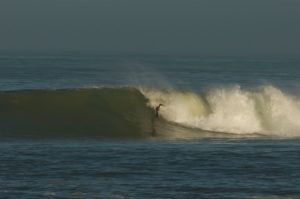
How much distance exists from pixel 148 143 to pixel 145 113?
18.7ft

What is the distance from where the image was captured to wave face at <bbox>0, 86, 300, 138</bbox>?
86.9 ft

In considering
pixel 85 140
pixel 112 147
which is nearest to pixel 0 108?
pixel 85 140

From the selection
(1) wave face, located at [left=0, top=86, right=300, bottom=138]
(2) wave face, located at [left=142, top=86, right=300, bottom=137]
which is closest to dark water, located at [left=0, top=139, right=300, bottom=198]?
(1) wave face, located at [left=0, top=86, right=300, bottom=138]

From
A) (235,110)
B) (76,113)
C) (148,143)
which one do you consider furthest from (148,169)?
(235,110)

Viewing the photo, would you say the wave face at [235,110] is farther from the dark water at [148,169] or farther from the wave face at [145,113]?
the dark water at [148,169]

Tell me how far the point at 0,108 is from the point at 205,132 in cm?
741

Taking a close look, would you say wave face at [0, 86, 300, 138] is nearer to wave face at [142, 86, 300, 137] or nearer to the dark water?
wave face at [142, 86, 300, 137]

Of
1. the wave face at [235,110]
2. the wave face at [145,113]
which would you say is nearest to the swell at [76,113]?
the wave face at [145,113]

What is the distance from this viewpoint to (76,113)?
28.8 m

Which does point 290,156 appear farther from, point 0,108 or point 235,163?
point 0,108

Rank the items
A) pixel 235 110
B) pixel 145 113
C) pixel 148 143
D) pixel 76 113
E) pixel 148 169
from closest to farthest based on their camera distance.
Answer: pixel 148 169 → pixel 148 143 → pixel 76 113 → pixel 145 113 → pixel 235 110

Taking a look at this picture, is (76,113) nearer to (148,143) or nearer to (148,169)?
(148,143)

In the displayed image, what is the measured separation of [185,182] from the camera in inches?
661

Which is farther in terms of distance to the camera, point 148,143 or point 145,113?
point 145,113
